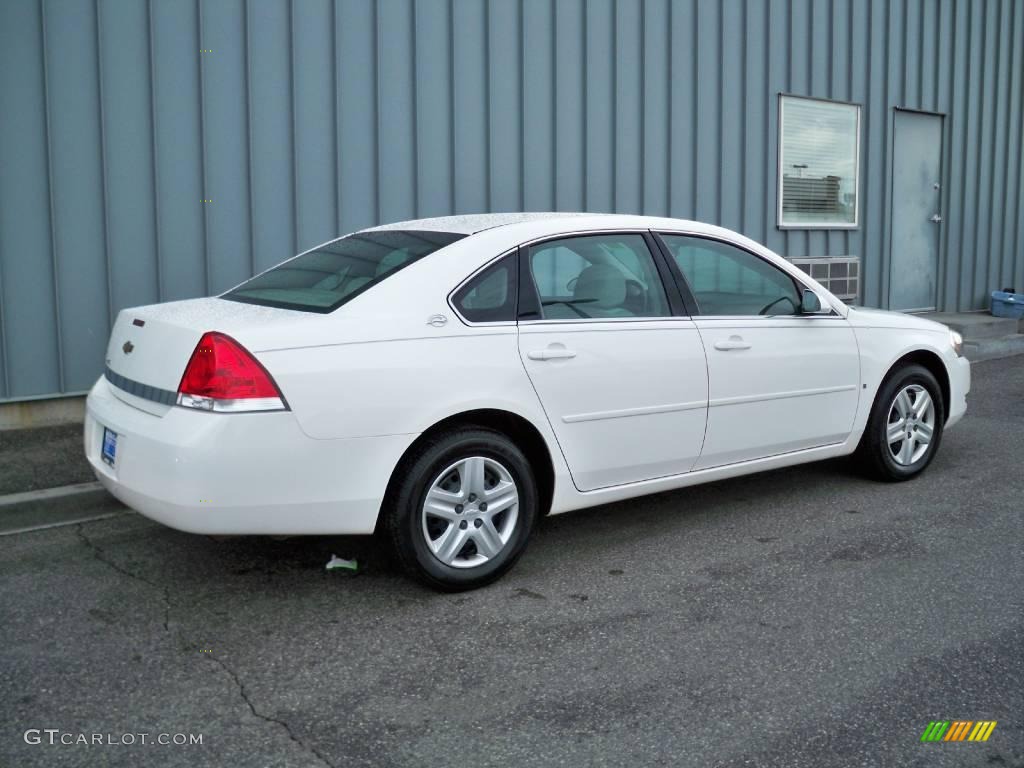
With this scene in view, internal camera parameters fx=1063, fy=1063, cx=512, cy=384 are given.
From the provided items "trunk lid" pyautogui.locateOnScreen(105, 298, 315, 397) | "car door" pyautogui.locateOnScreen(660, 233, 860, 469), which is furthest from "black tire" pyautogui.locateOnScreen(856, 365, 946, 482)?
"trunk lid" pyautogui.locateOnScreen(105, 298, 315, 397)

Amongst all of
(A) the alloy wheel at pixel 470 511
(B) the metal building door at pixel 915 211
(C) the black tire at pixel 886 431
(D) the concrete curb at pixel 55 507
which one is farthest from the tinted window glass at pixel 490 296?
(B) the metal building door at pixel 915 211

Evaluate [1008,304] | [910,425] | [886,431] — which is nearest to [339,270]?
[886,431]

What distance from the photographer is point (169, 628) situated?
12.8 ft

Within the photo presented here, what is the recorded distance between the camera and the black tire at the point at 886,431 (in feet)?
19.0

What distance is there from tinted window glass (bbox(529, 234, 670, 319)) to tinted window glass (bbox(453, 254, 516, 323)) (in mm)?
143

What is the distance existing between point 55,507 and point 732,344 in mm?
3409

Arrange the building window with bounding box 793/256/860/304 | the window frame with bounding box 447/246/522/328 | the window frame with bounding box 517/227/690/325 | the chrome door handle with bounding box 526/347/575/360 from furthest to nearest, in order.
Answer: the building window with bounding box 793/256/860/304 → the window frame with bounding box 517/227/690/325 → the chrome door handle with bounding box 526/347/575/360 → the window frame with bounding box 447/246/522/328

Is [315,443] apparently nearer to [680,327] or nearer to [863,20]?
[680,327]

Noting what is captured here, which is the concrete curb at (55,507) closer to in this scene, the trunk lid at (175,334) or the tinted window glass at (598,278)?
the trunk lid at (175,334)

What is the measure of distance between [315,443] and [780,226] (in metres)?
8.37

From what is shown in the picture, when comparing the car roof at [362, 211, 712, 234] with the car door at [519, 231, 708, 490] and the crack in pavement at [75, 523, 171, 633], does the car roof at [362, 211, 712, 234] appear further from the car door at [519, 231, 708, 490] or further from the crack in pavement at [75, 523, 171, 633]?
the crack in pavement at [75, 523, 171, 633]

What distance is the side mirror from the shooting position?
17.7 ft

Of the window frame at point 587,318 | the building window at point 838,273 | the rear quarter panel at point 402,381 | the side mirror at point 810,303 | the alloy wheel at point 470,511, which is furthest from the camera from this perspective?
the building window at point 838,273

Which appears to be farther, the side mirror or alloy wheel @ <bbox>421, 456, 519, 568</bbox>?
the side mirror
